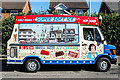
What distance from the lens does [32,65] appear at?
26.8ft

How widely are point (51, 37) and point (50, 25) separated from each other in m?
0.60

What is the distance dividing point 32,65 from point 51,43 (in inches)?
57.6

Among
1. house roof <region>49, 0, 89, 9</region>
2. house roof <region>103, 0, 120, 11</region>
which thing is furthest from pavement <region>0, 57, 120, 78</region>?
house roof <region>49, 0, 89, 9</region>

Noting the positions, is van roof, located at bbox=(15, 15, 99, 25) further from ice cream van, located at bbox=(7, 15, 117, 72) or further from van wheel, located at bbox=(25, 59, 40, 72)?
van wheel, located at bbox=(25, 59, 40, 72)

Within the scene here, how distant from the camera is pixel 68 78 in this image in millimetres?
7062

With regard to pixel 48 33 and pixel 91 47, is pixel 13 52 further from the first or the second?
pixel 91 47

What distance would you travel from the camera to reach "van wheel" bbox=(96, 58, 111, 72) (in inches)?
324

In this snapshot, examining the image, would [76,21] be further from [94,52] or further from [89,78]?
[89,78]

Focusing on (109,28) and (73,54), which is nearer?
(73,54)

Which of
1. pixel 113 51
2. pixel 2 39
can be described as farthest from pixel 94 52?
pixel 2 39

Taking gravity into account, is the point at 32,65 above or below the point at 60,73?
above

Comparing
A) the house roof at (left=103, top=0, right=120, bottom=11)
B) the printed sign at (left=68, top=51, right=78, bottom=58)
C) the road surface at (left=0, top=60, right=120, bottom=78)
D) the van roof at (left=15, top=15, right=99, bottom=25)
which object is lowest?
the road surface at (left=0, top=60, right=120, bottom=78)

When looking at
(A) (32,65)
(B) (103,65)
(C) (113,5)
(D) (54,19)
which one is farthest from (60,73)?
(C) (113,5)

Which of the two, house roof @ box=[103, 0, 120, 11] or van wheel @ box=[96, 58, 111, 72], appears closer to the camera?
van wheel @ box=[96, 58, 111, 72]
